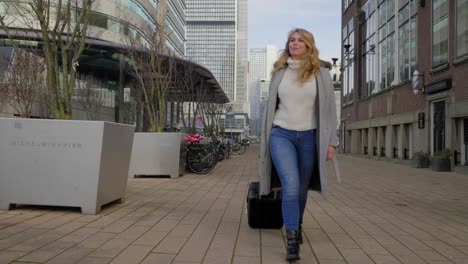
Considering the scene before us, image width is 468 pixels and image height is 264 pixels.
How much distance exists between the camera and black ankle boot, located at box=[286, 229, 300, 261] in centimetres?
422

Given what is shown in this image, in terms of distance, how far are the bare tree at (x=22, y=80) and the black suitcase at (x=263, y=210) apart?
17.5 meters

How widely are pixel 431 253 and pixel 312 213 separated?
2502 mm

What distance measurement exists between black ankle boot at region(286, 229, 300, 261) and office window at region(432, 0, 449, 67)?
64.3 feet

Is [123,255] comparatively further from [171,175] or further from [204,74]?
[204,74]

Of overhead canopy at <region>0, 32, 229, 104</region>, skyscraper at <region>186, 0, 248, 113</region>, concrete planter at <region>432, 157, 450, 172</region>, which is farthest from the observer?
skyscraper at <region>186, 0, 248, 113</region>

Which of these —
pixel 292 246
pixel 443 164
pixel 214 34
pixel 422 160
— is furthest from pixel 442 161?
pixel 214 34

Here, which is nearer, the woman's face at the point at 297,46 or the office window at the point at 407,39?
the woman's face at the point at 297,46

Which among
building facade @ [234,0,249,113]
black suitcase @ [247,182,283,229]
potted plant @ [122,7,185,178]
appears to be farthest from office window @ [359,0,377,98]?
building facade @ [234,0,249,113]

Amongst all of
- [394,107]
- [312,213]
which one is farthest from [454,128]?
[312,213]

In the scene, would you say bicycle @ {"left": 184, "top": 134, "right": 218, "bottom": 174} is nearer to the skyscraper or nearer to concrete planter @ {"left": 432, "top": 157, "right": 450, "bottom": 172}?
concrete planter @ {"left": 432, "top": 157, "right": 450, "bottom": 172}

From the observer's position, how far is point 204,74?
1604 inches

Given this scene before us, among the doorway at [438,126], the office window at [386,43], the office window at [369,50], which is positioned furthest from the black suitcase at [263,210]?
the office window at [369,50]

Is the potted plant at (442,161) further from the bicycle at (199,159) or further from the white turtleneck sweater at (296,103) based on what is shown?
the white turtleneck sweater at (296,103)

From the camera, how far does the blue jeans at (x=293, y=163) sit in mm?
4371
